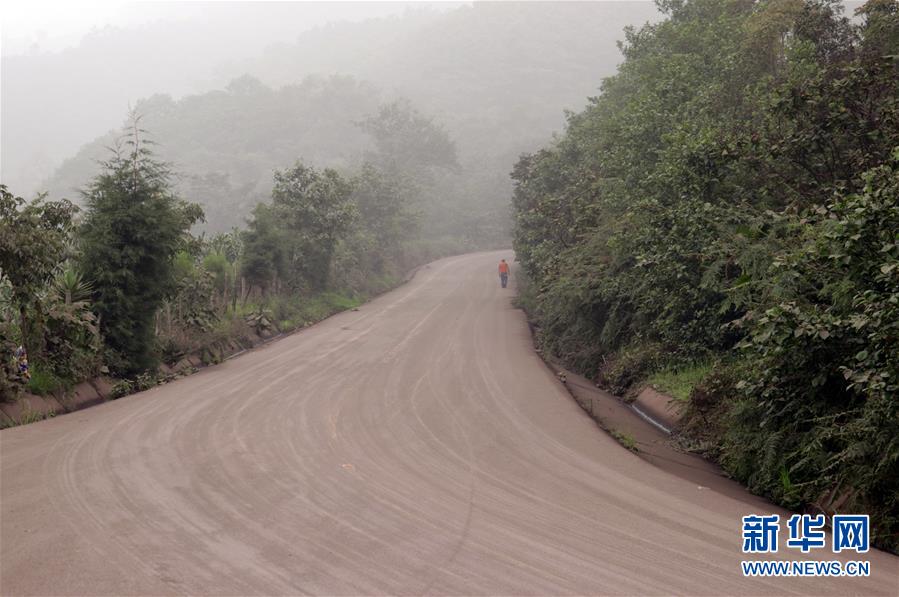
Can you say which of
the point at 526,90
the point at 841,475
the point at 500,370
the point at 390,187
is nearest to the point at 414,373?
the point at 500,370

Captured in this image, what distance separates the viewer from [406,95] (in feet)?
403

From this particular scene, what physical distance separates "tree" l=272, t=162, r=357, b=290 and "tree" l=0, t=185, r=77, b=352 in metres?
17.1

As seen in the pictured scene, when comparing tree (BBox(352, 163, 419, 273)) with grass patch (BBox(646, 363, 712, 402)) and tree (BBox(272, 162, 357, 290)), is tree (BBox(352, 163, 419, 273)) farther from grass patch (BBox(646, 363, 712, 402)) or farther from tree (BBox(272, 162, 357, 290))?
grass patch (BBox(646, 363, 712, 402))

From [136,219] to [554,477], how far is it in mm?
10704

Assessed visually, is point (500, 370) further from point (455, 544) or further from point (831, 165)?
point (455, 544)

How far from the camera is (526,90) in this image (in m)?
130

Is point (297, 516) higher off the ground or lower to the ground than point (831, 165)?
lower

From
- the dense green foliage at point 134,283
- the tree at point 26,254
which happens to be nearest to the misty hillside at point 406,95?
the dense green foliage at point 134,283

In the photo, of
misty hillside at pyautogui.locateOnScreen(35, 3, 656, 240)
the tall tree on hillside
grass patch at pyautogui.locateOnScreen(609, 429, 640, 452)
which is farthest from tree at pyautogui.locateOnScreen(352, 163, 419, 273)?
grass patch at pyautogui.locateOnScreen(609, 429, 640, 452)

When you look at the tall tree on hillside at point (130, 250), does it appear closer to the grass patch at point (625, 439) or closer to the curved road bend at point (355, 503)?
the curved road bend at point (355, 503)

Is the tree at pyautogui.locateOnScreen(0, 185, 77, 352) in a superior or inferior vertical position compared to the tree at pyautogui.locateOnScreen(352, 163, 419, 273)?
inferior

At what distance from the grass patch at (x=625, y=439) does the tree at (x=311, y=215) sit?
20.7 meters

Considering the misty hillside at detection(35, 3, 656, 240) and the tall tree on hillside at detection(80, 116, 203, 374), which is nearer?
the tall tree on hillside at detection(80, 116, 203, 374)

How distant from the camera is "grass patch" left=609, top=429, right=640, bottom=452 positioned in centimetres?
962
